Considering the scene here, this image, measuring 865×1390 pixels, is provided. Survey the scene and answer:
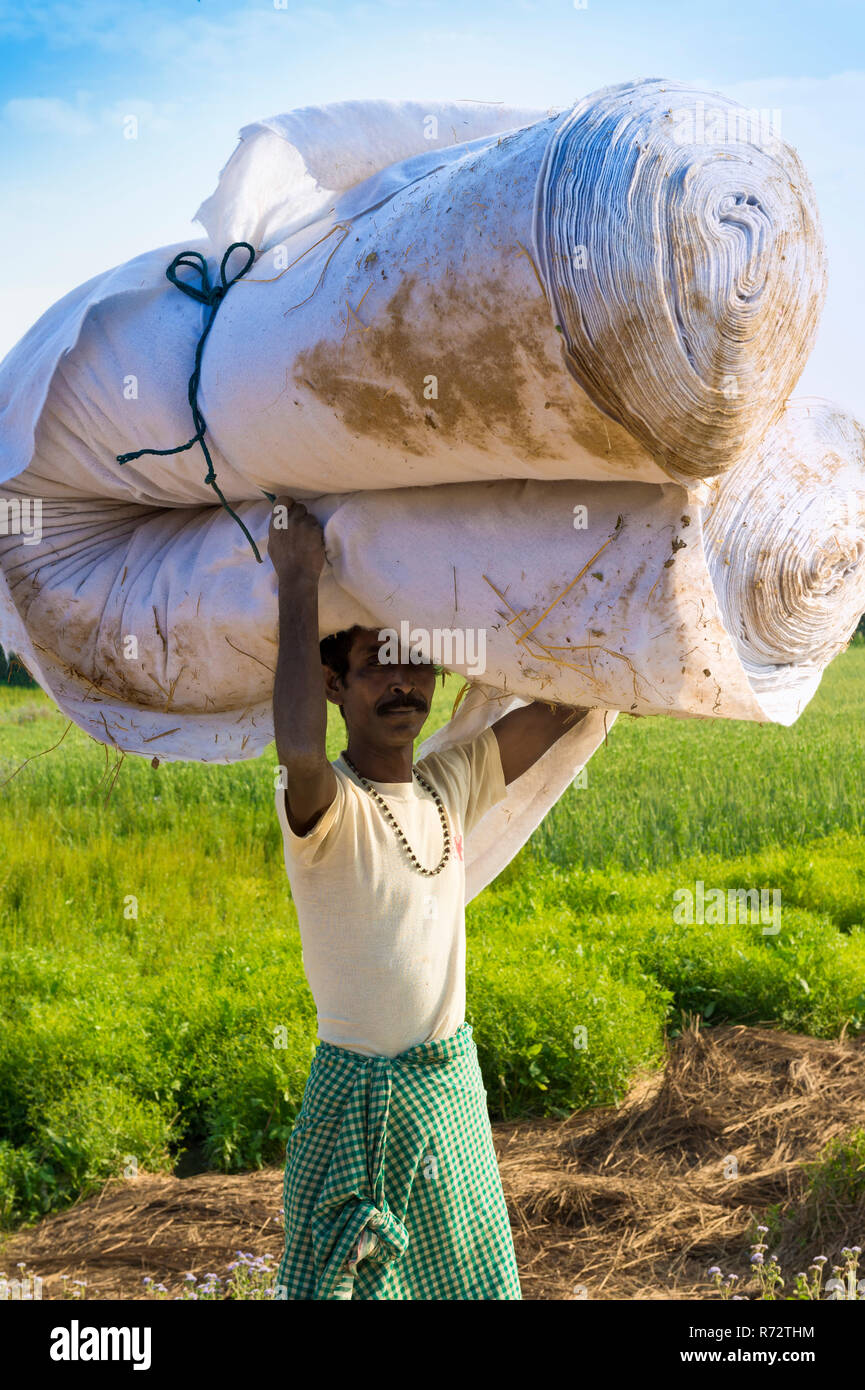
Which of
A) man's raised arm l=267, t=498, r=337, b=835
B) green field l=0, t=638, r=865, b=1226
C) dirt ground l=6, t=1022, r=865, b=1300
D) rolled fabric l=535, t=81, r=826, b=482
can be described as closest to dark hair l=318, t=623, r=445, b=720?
man's raised arm l=267, t=498, r=337, b=835

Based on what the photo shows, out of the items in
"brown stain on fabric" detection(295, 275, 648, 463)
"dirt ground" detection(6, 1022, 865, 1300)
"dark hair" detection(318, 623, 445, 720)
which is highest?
"brown stain on fabric" detection(295, 275, 648, 463)

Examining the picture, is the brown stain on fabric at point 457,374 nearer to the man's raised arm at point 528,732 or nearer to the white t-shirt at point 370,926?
the white t-shirt at point 370,926

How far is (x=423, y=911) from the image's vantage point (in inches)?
83.2

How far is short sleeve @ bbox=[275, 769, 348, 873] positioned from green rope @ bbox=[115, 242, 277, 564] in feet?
1.33

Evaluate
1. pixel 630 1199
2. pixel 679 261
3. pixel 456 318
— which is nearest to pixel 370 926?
pixel 456 318

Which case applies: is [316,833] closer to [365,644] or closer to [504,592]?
[365,644]

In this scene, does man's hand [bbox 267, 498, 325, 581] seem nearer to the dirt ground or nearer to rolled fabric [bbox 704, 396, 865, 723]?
rolled fabric [bbox 704, 396, 865, 723]

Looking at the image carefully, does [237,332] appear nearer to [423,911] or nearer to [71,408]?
[71,408]

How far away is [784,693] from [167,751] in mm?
1010

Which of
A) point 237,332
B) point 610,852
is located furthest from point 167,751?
point 610,852

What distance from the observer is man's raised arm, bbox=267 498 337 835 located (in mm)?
1767

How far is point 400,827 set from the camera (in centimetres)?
212

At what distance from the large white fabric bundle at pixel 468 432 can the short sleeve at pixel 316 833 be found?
0.52 ft

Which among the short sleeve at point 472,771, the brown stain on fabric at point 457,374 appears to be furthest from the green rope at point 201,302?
the short sleeve at point 472,771
